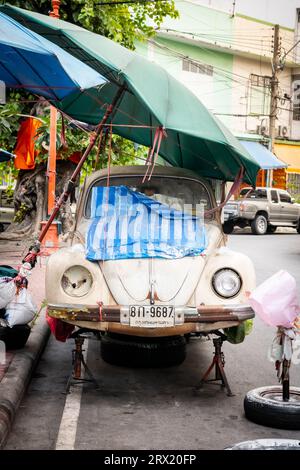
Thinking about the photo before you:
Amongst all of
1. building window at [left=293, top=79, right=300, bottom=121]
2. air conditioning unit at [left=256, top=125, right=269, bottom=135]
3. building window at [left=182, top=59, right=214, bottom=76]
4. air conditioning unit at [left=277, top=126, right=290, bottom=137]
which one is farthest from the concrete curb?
building window at [left=293, top=79, right=300, bottom=121]

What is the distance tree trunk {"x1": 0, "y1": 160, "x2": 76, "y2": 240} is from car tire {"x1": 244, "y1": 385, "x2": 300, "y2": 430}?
1323 cm

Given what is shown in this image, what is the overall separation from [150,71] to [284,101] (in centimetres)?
3313

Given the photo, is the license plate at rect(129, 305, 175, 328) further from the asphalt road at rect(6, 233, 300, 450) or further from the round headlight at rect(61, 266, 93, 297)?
the asphalt road at rect(6, 233, 300, 450)

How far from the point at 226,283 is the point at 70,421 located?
185cm

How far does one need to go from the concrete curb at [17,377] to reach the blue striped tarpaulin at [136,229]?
116 centimetres

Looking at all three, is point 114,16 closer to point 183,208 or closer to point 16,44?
point 183,208

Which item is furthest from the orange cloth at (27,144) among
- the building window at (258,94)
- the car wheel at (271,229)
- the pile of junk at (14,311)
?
the building window at (258,94)

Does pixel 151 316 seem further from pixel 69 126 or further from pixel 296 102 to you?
pixel 296 102

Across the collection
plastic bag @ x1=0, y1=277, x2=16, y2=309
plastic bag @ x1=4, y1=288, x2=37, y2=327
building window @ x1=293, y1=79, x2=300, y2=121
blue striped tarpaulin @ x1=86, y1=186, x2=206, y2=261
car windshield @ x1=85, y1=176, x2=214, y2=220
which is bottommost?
plastic bag @ x1=4, y1=288, x2=37, y2=327

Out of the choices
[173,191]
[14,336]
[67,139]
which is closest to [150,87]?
[173,191]

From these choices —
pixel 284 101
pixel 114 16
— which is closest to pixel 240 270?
pixel 114 16

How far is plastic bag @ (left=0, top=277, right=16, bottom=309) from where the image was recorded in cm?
652

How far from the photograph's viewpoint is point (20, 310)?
652 centimetres

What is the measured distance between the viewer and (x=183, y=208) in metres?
7.34
